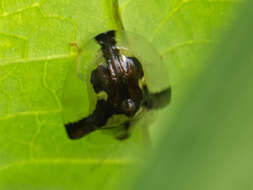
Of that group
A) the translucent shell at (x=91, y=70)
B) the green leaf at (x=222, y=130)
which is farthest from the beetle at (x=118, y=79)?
the green leaf at (x=222, y=130)

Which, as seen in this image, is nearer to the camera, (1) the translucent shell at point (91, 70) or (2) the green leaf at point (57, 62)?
(2) the green leaf at point (57, 62)

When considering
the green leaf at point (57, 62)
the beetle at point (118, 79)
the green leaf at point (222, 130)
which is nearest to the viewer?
the green leaf at point (222, 130)

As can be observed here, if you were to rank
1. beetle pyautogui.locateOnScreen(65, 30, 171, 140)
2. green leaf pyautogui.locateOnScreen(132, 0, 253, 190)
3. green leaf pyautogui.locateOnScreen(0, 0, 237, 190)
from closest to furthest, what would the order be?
green leaf pyautogui.locateOnScreen(132, 0, 253, 190)
green leaf pyautogui.locateOnScreen(0, 0, 237, 190)
beetle pyautogui.locateOnScreen(65, 30, 171, 140)

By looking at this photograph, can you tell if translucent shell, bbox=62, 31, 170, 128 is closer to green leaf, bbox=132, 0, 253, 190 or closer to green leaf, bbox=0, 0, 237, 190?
green leaf, bbox=0, 0, 237, 190

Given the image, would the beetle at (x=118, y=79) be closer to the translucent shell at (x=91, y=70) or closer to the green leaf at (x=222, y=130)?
the translucent shell at (x=91, y=70)

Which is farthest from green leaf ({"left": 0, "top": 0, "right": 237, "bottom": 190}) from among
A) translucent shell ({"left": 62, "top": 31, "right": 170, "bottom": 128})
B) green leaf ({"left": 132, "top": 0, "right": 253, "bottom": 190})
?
green leaf ({"left": 132, "top": 0, "right": 253, "bottom": 190})

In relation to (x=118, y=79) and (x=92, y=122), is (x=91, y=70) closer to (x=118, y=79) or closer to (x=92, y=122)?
(x=118, y=79)

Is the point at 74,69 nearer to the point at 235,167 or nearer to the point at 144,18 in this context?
the point at 144,18
